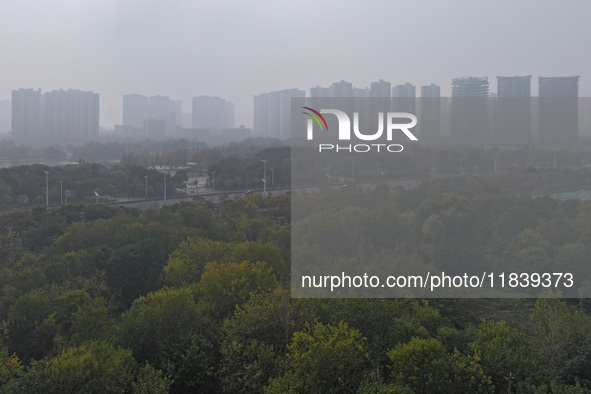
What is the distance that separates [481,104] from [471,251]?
5.88ft

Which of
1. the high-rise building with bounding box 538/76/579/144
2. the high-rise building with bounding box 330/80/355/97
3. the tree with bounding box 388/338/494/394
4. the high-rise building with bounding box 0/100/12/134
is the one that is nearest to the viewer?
the tree with bounding box 388/338/494/394

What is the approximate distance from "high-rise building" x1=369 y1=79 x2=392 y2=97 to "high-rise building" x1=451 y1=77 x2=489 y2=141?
0.90 metres

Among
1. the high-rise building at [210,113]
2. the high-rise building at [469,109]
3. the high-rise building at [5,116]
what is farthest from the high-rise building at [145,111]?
the high-rise building at [469,109]

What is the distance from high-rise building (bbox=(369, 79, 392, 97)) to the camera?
694cm

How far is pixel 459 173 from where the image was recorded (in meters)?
7.27

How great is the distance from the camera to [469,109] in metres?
6.34

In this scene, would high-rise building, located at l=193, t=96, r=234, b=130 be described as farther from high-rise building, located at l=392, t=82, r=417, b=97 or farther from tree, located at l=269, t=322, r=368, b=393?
tree, located at l=269, t=322, r=368, b=393

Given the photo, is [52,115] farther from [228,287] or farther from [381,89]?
[228,287]

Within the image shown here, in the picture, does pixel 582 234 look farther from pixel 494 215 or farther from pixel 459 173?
pixel 459 173

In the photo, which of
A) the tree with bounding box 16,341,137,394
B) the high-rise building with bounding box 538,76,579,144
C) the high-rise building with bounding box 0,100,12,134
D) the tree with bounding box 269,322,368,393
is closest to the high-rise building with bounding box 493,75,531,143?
the high-rise building with bounding box 538,76,579,144

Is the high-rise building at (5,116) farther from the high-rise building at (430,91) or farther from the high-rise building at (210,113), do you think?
the high-rise building at (430,91)

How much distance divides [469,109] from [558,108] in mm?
1287

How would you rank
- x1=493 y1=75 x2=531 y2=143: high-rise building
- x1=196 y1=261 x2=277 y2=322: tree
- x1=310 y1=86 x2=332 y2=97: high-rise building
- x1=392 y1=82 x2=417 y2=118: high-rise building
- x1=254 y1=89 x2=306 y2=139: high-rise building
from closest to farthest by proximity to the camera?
x1=196 y1=261 x2=277 y2=322: tree → x1=392 y1=82 x2=417 y2=118: high-rise building → x1=493 y1=75 x2=531 y2=143: high-rise building → x1=310 y1=86 x2=332 y2=97: high-rise building → x1=254 y1=89 x2=306 y2=139: high-rise building

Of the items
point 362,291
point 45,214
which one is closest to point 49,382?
point 362,291
